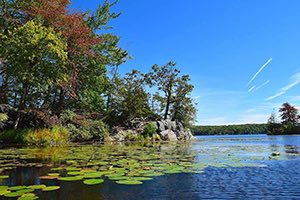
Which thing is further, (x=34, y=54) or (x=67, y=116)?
(x=67, y=116)

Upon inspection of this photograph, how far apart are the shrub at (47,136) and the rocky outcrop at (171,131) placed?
12240 millimetres

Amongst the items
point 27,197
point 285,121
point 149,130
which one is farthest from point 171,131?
point 285,121

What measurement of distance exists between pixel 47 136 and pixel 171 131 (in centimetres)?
1543

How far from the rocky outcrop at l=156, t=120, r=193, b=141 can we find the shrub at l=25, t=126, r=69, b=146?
12.2m

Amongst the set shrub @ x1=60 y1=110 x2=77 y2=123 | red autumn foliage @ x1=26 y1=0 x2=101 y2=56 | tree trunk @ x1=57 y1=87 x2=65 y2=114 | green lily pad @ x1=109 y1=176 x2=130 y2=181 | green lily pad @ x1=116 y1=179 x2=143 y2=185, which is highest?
red autumn foliage @ x1=26 y1=0 x2=101 y2=56

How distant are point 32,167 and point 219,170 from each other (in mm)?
4921

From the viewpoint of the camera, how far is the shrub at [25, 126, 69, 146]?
17250 millimetres

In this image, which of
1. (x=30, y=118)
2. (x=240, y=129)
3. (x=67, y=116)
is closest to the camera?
(x=30, y=118)

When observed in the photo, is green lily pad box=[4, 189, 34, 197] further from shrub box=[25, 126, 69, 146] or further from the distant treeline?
the distant treeline

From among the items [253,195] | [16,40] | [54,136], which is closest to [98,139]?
[54,136]

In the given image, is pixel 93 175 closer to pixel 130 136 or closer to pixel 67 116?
pixel 67 116

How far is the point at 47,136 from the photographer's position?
17.6 meters

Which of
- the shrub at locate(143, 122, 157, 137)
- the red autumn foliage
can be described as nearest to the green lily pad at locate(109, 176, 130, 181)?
the red autumn foliage

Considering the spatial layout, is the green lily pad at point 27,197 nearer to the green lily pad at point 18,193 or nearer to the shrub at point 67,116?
the green lily pad at point 18,193
